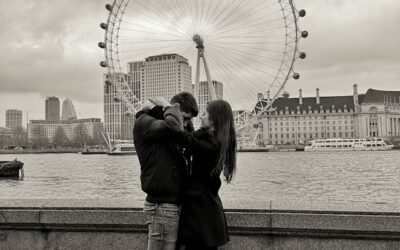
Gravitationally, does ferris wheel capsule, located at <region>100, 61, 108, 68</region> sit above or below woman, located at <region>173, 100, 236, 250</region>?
above

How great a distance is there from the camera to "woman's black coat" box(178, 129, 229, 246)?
173 inches

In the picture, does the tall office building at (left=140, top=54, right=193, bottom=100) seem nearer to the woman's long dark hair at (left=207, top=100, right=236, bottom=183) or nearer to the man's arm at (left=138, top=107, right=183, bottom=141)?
the woman's long dark hair at (left=207, top=100, right=236, bottom=183)

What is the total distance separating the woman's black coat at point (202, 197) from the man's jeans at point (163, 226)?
0.08m

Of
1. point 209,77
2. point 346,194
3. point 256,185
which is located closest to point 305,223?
point 346,194

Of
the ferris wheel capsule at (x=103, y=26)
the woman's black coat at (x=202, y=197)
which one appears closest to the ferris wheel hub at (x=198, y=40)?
the ferris wheel capsule at (x=103, y=26)

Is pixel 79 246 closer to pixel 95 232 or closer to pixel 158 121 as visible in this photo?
pixel 95 232

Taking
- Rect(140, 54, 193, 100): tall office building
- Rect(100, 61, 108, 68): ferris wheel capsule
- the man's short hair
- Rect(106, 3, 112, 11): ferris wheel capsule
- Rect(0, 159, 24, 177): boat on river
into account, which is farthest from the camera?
Rect(0, 159, 24, 177): boat on river

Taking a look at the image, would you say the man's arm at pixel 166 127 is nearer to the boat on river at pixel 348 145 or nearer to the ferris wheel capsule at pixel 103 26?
the ferris wheel capsule at pixel 103 26

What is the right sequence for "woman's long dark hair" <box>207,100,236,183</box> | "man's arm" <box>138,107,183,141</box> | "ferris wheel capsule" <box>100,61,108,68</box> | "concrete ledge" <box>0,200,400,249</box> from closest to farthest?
"man's arm" <box>138,107,183,141</box>
"woman's long dark hair" <box>207,100,236,183</box>
"concrete ledge" <box>0,200,400,249</box>
"ferris wheel capsule" <box>100,61,108,68</box>

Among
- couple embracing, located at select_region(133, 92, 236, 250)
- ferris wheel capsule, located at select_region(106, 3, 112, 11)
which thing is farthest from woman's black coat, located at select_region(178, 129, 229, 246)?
ferris wheel capsule, located at select_region(106, 3, 112, 11)

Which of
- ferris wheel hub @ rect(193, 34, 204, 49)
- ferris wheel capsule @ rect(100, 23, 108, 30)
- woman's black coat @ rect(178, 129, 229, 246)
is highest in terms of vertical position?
ferris wheel capsule @ rect(100, 23, 108, 30)

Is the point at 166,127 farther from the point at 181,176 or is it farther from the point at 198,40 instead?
the point at 198,40

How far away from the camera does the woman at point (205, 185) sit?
4.40 meters

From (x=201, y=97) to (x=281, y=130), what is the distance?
138430 millimetres
